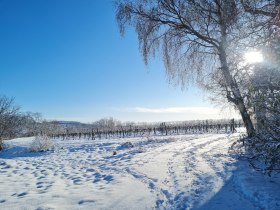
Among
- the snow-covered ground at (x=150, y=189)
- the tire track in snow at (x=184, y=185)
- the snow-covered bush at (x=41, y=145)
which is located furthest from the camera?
the snow-covered bush at (x=41, y=145)

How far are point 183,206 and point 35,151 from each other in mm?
16079

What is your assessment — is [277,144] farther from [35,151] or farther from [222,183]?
[35,151]

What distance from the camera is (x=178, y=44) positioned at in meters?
12.3

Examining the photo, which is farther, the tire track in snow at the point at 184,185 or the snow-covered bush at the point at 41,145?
the snow-covered bush at the point at 41,145

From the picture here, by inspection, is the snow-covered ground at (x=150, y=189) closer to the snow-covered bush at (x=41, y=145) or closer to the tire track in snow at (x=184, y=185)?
the tire track in snow at (x=184, y=185)

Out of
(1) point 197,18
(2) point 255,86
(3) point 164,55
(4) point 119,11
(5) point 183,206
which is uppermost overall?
(4) point 119,11

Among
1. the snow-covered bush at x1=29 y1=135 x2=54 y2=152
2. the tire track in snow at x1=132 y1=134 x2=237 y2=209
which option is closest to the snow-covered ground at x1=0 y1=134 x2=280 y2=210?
the tire track in snow at x1=132 y1=134 x2=237 y2=209

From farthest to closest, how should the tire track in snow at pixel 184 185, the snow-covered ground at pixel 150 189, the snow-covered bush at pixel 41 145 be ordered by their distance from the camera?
the snow-covered bush at pixel 41 145, the tire track in snow at pixel 184 185, the snow-covered ground at pixel 150 189

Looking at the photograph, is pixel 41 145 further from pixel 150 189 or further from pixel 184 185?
pixel 184 185

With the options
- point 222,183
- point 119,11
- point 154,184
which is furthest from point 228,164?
point 119,11

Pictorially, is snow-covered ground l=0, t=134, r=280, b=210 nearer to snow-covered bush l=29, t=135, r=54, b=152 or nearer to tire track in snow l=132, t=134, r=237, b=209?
tire track in snow l=132, t=134, r=237, b=209

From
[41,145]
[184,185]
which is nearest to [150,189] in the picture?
[184,185]

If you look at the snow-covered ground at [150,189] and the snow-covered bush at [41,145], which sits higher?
the snow-covered bush at [41,145]

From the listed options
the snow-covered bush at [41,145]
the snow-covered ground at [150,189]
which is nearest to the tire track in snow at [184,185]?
the snow-covered ground at [150,189]
